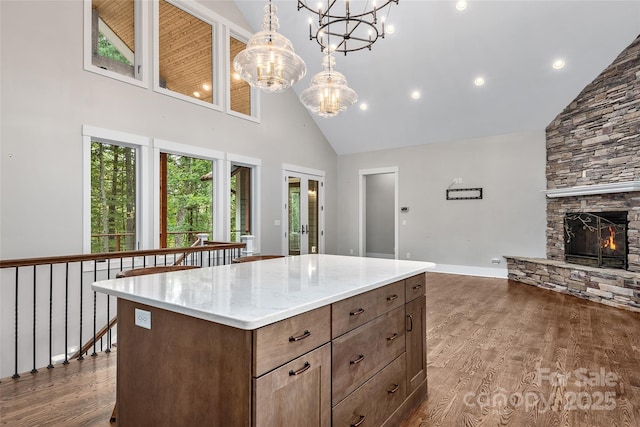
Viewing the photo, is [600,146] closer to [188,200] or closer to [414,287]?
[414,287]

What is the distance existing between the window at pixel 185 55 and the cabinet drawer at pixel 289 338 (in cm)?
482

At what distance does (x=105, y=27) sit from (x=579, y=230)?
7.83 m

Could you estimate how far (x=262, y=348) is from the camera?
1168mm

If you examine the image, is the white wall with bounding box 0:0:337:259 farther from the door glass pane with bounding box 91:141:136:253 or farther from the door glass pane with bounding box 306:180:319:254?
the door glass pane with bounding box 306:180:319:254

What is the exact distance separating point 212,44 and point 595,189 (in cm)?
662

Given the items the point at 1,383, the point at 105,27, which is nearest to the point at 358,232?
the point at 105,27

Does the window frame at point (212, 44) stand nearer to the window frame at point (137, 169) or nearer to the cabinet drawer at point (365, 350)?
the window frame at point (137, 169)

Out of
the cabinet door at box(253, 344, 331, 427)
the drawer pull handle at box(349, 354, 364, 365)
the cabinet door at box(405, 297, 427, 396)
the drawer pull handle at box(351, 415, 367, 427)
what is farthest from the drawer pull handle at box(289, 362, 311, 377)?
the cabinet door at box(405, 297, 427, 396)

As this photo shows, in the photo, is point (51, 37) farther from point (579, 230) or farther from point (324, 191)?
point (579, 230)

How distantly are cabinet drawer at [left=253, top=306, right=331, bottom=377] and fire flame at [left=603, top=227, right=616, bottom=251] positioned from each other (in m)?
5.78

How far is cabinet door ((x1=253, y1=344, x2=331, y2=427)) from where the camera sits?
1179mm

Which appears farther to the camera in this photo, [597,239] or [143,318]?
[597,239]

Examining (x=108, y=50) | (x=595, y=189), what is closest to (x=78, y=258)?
(x=108, y=50)

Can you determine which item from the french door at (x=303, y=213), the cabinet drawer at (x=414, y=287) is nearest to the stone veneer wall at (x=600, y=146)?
the cabinet drawer at (x=414, y=287)
